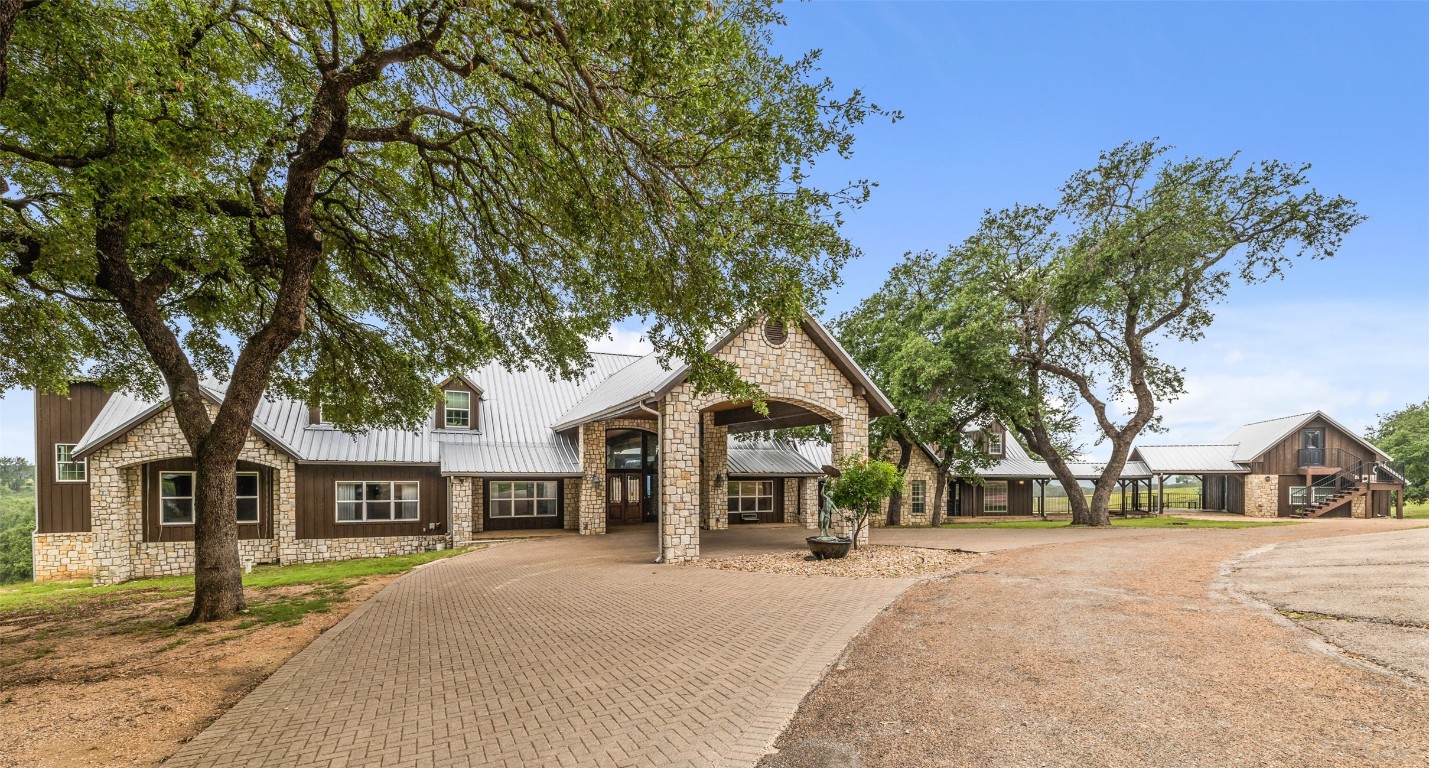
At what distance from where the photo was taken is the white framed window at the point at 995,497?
3262 cm

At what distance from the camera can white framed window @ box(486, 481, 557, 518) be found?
21484mm

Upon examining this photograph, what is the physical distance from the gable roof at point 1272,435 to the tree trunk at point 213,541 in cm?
4186

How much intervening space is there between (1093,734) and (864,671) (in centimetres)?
205

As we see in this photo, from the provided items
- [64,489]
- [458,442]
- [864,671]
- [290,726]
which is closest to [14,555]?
[64,489]

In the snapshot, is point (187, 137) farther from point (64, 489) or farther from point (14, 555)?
point (14, 555)

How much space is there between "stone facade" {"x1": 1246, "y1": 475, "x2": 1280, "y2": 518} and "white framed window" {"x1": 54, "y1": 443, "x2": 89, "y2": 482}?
4815 cm

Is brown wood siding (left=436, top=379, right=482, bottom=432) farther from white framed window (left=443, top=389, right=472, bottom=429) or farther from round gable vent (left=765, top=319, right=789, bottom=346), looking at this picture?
round gable vent (left=765, top=319, right=789, bottom=346)

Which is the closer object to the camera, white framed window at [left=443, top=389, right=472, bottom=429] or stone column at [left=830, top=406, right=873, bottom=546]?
stone column at [left=830, top=406, right=873, bottom=546]

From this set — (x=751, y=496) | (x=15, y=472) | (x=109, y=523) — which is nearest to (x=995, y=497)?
(x=751, y=496)

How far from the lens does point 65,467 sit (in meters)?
19.8

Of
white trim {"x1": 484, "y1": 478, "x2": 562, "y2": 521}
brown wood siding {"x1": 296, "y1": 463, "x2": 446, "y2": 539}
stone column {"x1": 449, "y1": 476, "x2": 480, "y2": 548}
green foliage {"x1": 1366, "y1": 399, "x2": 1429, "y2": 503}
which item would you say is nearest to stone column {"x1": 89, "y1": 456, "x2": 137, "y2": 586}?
brown wood siding {"x1": 296, "y1": 463, "x2": 446, "y2": 539}

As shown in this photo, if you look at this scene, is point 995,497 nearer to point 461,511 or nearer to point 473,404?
point 473,404

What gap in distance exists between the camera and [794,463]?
81.4 feet

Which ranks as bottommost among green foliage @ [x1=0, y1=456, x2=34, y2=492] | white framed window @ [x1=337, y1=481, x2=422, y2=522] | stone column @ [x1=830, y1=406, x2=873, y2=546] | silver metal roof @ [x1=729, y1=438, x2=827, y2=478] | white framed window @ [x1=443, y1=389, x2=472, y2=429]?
green foliage @ [x1=0, y1=456, x2=34, y2=492]
